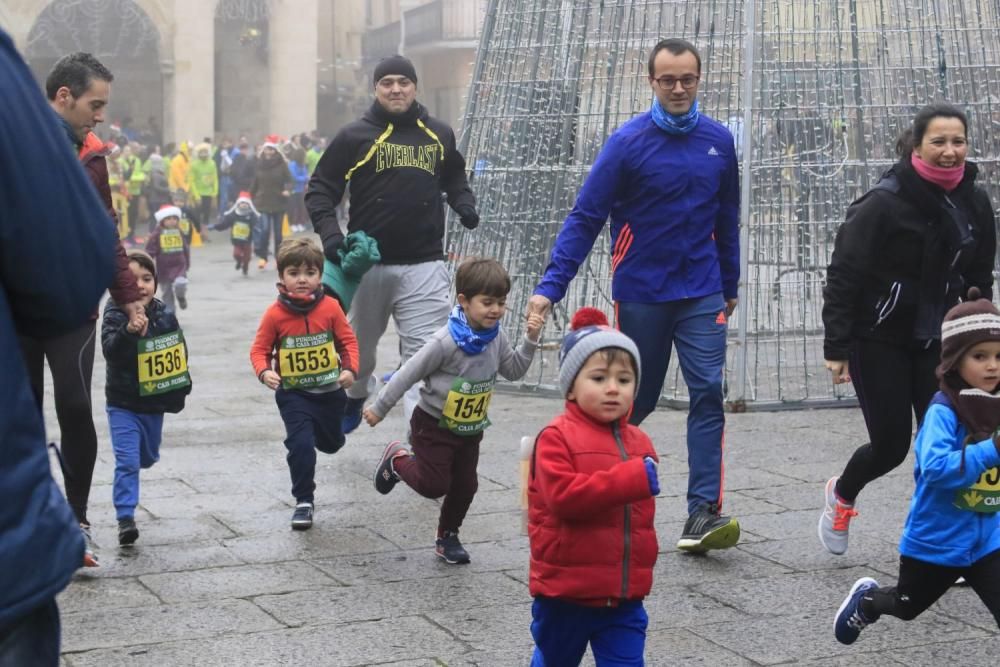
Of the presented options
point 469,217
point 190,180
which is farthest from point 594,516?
point 190,180

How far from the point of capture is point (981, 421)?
4184 millimetres

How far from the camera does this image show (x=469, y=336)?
5.73 meters

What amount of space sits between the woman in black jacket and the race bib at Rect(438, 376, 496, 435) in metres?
1.21

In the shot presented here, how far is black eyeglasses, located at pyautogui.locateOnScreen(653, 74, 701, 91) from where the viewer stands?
19.0ft

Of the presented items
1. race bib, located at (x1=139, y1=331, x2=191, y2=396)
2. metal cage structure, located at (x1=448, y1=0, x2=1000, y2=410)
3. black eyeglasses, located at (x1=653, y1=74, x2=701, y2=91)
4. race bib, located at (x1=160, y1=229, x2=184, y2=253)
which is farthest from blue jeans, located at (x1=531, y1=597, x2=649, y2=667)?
race bib, located at (x1=160, y1=229, x2=184, y2=253)

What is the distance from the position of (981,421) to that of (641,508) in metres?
0.97

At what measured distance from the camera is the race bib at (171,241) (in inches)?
563

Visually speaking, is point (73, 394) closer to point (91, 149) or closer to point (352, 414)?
point (91, 149)

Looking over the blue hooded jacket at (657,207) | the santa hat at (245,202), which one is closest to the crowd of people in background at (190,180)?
the santa hat at (245,202)

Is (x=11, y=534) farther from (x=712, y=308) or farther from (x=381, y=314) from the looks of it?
(x=381, y=314)

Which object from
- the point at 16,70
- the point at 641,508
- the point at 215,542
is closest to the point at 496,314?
the point at 215,542

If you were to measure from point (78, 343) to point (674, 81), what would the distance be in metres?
2.26

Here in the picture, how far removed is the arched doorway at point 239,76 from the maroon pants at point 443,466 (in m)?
40.2

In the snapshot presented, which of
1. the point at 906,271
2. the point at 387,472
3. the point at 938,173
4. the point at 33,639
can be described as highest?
the point at 938,173
